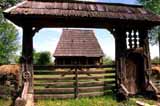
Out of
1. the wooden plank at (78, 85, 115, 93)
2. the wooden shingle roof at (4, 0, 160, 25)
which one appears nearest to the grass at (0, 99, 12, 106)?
the wooden plank at (78, 85, 115, 93)

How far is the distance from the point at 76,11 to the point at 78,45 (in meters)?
21.8

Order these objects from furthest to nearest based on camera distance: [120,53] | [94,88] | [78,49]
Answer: [78,49] → [120,53] → [94,88]

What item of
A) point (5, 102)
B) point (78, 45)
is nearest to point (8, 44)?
point (78, 45)

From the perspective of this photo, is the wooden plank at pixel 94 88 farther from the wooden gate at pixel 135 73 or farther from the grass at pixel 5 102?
the grass at pixel 5 102

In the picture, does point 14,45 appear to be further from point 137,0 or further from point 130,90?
point 130,90

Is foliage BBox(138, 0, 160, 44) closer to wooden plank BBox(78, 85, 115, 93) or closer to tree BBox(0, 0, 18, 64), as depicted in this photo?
tree BBox(0, 0, 18, 64)

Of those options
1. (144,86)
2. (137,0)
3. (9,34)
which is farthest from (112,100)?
(9,34)

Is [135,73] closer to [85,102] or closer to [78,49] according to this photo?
[85,102]

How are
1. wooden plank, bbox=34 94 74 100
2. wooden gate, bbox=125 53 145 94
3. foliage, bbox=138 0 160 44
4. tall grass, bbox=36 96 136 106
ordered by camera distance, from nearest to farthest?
tall grass, bbox=36 96 136 106 → wooden plank, bbox=34 94 74 100 → wooden gate, bbox=125 53 145 94 → foliage, bbox=138 0 160 44

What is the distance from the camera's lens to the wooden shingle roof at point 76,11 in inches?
498

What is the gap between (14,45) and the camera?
57.7 meters

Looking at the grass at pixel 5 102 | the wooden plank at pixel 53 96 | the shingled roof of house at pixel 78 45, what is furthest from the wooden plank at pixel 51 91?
the shingled roof of house at pixel 78 45

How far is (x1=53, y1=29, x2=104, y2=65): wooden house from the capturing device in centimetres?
3394

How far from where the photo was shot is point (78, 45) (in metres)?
35.1
